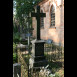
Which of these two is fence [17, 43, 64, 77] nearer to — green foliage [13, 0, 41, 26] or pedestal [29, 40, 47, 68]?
pedestal [29, 40, 47, 68]

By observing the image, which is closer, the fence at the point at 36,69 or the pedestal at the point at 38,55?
the fence at the point at 36,69

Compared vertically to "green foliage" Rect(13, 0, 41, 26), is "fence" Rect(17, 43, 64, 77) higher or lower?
lower

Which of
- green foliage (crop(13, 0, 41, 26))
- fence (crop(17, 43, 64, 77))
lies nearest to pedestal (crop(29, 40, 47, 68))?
fence (crop(17, 43, 64, 77))

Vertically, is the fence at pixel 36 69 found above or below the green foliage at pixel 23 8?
below

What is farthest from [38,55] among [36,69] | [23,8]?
[23,8]

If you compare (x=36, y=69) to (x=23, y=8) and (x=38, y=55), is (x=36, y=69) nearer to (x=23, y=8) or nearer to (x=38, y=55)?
(x=38, y=55)

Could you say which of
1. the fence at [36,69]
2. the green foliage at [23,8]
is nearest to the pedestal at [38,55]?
the fence at [36,69]

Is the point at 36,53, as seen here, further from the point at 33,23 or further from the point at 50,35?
the point at 33,23

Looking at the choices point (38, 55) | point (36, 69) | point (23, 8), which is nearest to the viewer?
point (36, 69)

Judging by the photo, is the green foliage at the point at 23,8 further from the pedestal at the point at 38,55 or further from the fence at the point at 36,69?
the pedestal at the point at 38,55

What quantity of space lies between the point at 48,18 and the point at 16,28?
19.6 feet

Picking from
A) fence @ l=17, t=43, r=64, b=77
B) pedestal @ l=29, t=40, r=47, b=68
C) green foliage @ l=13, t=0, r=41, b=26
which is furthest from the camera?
green foliage @ l=13, t=0, r=41, b=26

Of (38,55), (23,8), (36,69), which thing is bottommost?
(36,69)
